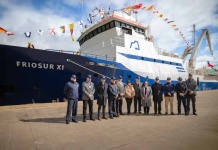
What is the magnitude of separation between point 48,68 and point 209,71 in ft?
96.2

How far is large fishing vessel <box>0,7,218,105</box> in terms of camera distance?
829 centimetres

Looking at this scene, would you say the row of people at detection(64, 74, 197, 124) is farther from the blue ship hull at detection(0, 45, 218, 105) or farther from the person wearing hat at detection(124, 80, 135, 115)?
the blue ship hull at detection(0, 45, 218, 105)

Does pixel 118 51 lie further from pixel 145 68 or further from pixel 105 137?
pixel 105 137

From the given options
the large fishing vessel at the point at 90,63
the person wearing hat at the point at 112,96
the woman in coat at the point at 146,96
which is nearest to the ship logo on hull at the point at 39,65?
the large fishing vessel at the point at 90,63

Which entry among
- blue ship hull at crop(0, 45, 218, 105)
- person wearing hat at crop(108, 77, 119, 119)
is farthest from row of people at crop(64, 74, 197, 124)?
blue ship hull at crop(0, 45, 218, 105)

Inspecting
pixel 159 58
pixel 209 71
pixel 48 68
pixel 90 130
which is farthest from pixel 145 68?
pixel 209 71

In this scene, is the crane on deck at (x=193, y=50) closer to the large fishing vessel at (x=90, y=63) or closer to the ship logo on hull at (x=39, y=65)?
the large fishing vessel at (x=90, y=63)

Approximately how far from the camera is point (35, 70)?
870 centimetres

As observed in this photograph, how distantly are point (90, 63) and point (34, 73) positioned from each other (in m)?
3.59

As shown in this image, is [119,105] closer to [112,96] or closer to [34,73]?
[112,96]

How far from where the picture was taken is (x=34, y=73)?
28.5 ft

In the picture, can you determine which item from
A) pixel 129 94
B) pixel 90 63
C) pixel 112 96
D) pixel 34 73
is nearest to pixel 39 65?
pixel 34 73

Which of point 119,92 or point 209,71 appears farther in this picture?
point 209,71

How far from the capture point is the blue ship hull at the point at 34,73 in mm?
8148
